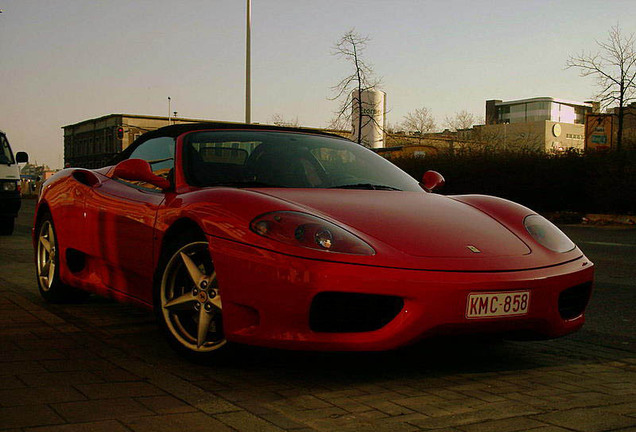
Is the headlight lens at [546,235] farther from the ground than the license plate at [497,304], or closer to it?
farther from the ground

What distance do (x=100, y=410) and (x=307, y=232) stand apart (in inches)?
43.8

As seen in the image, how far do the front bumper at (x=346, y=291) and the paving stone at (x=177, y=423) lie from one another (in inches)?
23.2

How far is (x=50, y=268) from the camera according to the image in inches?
221

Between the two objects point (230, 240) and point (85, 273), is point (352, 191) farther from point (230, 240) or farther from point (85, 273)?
point (85, 273)

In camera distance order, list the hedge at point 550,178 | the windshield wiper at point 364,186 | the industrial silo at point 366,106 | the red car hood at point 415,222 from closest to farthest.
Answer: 1. the red car hood at point 415,222
2. the windshield wiper at point 364,186
3. the hedge at point 550,178
4. the industrial silo at point 366,106

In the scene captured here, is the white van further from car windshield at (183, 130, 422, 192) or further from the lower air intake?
the lower air intake

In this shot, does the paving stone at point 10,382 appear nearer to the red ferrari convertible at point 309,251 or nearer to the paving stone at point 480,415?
the red ferrari convertible at point 309,251

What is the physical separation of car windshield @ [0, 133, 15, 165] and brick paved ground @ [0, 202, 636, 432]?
422 inches

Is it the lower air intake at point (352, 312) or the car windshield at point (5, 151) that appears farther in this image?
the car windshield at point (5, 151)

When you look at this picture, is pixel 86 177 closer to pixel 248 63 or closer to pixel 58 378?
pixel 58 378

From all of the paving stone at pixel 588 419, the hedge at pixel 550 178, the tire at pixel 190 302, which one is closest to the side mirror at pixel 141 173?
the tire at pixel 190 302

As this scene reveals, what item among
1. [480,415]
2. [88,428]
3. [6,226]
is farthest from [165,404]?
[6,226]

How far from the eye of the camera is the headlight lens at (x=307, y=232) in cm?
329

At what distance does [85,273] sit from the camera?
512cm
